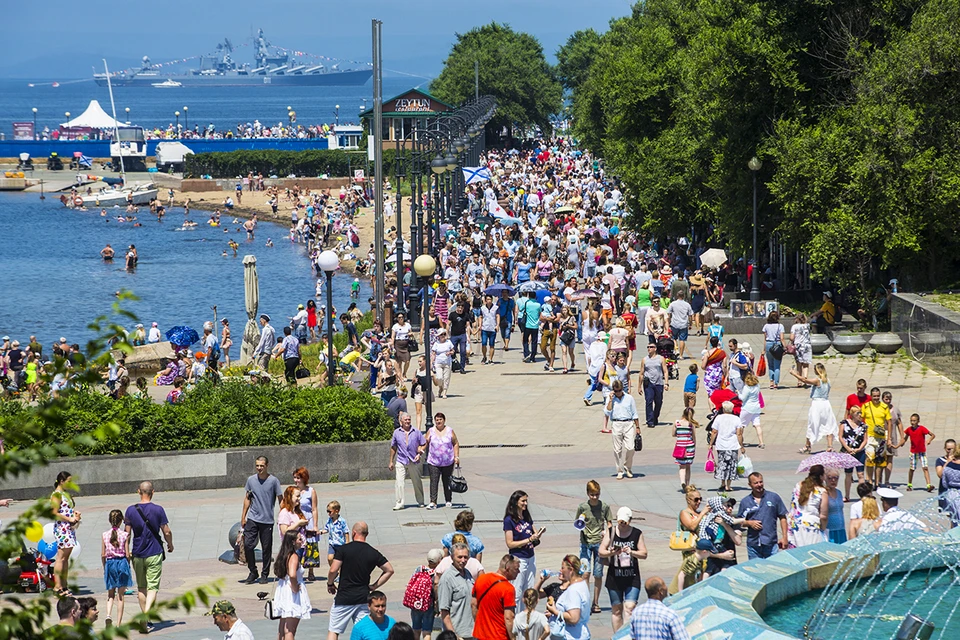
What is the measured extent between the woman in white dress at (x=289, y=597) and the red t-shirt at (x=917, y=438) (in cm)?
926

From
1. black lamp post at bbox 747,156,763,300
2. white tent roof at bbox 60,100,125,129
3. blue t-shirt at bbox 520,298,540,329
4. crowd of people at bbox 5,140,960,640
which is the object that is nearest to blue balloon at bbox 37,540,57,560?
crowd of people at bbox 5,140,960,640

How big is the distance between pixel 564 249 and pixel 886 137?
12.1 m

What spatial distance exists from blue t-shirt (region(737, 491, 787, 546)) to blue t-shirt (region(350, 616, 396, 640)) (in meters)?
4.38

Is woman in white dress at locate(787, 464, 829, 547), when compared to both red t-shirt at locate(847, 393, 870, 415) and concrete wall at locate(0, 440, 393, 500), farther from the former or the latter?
concrete wall at locate(0, 440, 393, 500)

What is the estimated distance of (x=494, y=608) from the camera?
11.3m

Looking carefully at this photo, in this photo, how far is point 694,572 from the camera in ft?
43.0

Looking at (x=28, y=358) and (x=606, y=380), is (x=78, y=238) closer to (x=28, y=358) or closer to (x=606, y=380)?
(x=28, y=358)

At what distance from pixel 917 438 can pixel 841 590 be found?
6179mm

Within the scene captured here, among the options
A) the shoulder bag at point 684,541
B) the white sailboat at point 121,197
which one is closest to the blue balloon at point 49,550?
the shoulder bag at point 684,541

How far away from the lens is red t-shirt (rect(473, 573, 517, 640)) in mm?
11352

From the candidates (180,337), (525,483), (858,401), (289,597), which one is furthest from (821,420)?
(180,337)

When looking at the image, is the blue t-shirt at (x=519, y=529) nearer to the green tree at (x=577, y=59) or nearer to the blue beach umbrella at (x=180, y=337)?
the blue beach umbrella at (x=180, y=337)

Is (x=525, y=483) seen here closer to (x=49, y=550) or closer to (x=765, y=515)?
(x=765, y=515)

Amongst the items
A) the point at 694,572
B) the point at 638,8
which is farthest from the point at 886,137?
the point at 638,8
